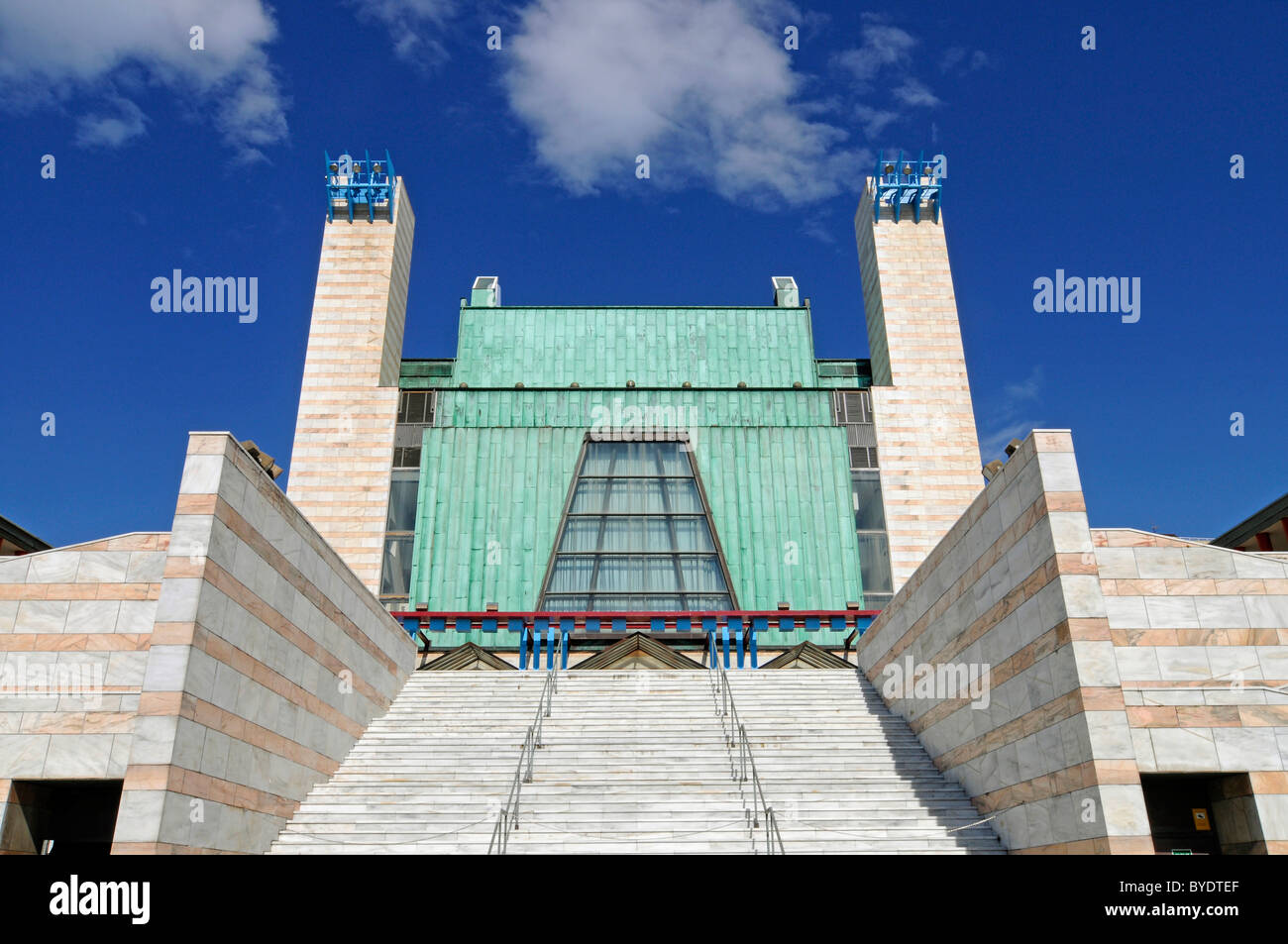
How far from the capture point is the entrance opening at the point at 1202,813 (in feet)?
44.6

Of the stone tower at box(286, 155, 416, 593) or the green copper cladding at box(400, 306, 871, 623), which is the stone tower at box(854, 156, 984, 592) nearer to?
the green copper cladding at box(400, 306, 871, 623)

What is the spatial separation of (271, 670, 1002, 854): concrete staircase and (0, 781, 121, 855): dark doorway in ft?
10.6

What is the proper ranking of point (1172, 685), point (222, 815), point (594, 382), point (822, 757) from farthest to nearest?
point (594, 382), point (822, 757), point (1172, 685), point (222, 815)

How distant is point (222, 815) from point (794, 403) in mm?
27039

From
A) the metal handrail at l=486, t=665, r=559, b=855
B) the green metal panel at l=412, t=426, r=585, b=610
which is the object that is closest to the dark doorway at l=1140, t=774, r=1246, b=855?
the metal handrail at l=486, t=665, r=559, b=855

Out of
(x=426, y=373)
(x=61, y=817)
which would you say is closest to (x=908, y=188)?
(x=426, y=373)

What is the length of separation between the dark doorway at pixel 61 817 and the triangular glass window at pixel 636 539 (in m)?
17.1

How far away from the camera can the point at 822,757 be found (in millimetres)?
16578

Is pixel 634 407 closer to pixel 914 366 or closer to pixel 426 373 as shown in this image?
pixel 426 373

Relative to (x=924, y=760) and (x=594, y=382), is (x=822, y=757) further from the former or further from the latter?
(x=594, y=382)

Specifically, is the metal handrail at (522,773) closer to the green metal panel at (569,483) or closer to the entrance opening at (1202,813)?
the entrance opening at (1202,813)

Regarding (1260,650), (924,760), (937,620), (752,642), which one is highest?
(752,642)

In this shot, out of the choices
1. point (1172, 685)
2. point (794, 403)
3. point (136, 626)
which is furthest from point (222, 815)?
point (794, 403)

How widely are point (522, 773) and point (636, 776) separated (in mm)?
1941
